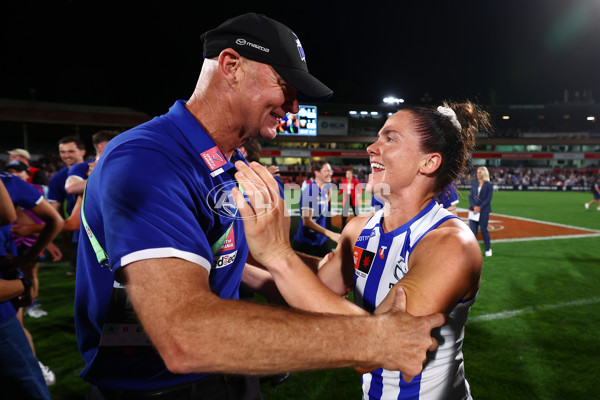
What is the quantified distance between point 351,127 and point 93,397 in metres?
62.8

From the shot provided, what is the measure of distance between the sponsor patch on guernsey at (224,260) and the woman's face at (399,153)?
47.6 inches

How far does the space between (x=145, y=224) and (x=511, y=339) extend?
555 centimetres

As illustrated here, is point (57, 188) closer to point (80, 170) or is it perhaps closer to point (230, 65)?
point (80, 170)

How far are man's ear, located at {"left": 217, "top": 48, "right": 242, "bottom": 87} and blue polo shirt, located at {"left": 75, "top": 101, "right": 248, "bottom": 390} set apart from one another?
25 centimetres

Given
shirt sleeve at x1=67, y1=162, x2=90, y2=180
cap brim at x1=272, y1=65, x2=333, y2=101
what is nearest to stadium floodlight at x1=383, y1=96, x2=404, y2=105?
shirt sleeve at x1=67, y1=162, x2=90, y2=180

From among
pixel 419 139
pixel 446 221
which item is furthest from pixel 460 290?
pixel 419 139

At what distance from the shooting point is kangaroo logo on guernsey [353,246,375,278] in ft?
7.41

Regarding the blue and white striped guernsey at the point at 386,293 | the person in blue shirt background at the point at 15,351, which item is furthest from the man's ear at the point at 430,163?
the person in blue shirt background at the point at 15,351

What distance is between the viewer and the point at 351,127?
61875 mm

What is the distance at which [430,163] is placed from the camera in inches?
91.0

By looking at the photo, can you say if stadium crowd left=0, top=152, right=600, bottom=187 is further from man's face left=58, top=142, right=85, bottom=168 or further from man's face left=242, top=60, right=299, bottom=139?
man's face left=242, top=60, right=299, bottom=139

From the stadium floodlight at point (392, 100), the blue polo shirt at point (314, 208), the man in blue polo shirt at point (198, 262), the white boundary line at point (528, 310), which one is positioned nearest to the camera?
the man in blue polo shirt at point (198, 262)

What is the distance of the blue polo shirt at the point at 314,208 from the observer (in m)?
7.05

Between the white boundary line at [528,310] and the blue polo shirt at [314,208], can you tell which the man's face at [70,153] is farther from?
the white boundary line at [528,310]
